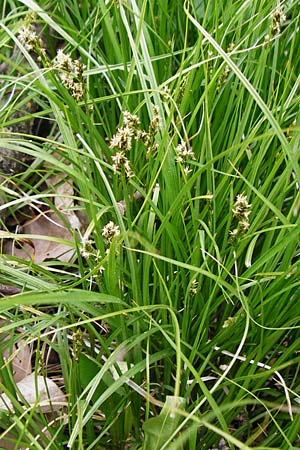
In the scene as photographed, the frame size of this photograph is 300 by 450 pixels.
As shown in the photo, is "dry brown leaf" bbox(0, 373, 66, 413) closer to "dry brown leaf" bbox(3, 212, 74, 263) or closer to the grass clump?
the grass clump

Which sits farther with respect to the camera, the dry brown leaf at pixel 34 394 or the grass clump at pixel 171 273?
the dry brown leaf at pixel 34 394

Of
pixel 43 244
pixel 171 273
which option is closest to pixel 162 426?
pixel 171 273

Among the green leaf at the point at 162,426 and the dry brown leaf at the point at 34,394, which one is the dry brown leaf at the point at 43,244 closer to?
the dry brown leaf at the point at 34,394

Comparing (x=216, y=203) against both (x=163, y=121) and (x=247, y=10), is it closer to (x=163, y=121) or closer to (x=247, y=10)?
(x=163, y=121)

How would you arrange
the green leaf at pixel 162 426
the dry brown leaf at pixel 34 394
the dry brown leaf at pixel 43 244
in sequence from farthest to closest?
the dry brown leaf at pixel 43 244
the dry brown leaf at pixel 34 394
the green leaf at pixel 162 426

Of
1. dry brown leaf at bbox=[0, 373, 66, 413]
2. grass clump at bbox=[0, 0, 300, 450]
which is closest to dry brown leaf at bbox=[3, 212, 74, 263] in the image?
grass clump at bbox=[0, 0, 300, 450]

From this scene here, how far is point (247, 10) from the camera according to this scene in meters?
1.51

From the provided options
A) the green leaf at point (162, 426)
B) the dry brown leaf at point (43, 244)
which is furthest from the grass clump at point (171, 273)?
the dry brown leaf at point (43, 244)

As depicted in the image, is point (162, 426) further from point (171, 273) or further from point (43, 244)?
point (43, 244)

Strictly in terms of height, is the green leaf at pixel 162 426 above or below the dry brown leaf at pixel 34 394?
above

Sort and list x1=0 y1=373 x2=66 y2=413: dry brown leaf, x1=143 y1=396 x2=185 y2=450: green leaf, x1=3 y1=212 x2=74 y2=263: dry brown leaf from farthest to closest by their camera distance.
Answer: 1. x1=3 y1=212 x2=74 y2=263: dry brown leaf
2. x1=0 y1=373 x2=66 y2=413: dry brown leaf
3. x1=143 y1=396 x2=185 y2=450: green leaf

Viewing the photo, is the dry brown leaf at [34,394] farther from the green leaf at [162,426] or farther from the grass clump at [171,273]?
the green leaf at [162,426]

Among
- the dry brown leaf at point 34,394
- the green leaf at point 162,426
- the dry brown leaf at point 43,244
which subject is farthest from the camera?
the dry brown leaf at point 43,244

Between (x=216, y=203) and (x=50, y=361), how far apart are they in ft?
1.64
